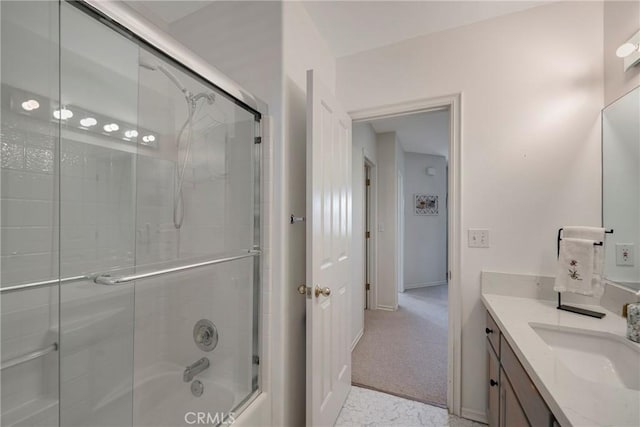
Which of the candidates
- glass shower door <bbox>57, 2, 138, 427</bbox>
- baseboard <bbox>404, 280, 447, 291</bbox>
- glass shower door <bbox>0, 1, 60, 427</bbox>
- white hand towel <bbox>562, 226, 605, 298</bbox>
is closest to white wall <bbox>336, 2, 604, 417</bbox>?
white hand towel <bbox>562, 226, 605, 298</bbox>

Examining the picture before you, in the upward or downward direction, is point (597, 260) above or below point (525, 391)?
above

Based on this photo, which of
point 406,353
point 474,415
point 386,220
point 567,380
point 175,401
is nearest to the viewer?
point 567,380

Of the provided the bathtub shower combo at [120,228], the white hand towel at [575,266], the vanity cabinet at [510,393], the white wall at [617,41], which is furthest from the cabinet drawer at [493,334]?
the white wall at [617,41]

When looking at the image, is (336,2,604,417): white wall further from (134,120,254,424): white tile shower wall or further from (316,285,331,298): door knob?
(134,120,254,424): white tile shower wall

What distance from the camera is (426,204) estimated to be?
5.18 metres

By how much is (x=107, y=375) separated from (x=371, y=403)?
1610mm

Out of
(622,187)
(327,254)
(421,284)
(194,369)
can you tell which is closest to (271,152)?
(327,254)

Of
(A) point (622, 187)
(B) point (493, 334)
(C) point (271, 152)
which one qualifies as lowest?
(B) point (493, 334)

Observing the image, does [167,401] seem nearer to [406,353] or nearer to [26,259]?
[26,259]

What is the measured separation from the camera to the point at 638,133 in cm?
128

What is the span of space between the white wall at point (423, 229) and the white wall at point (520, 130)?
3.28 meters

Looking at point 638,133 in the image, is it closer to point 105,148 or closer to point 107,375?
point 105,148

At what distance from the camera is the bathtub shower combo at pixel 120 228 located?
3.55 ft

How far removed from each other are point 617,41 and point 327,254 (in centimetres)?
192
